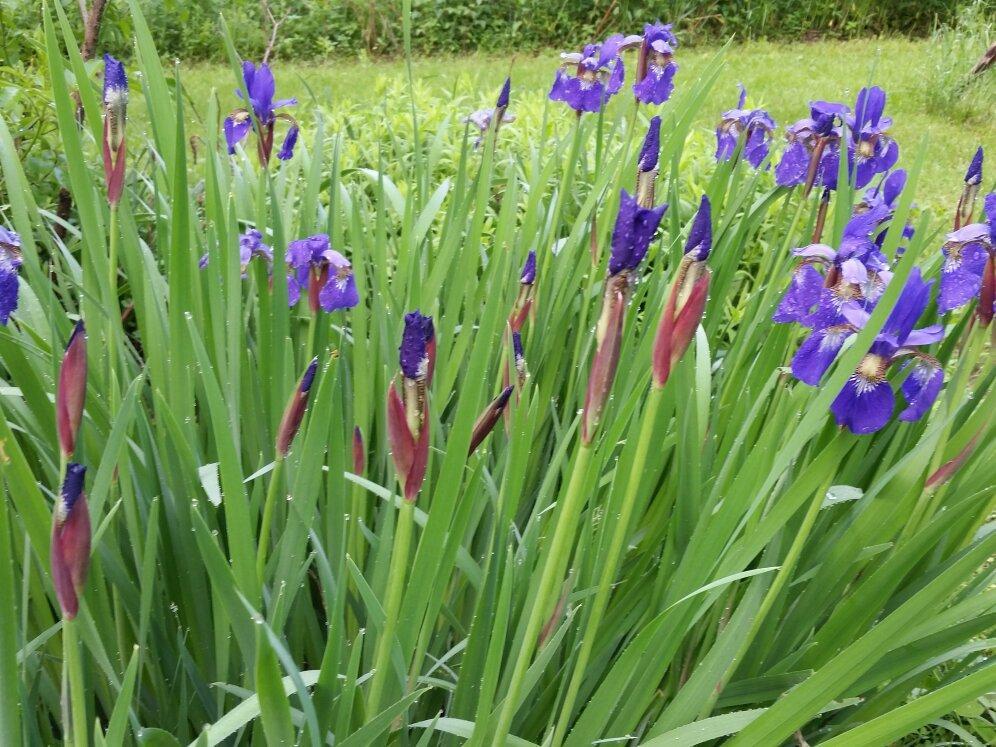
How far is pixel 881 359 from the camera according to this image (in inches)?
32.0

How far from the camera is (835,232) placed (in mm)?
1103

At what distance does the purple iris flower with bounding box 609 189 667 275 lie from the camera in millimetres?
586

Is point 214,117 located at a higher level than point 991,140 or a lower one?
higher

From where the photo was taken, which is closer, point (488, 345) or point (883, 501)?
point (488, 345)

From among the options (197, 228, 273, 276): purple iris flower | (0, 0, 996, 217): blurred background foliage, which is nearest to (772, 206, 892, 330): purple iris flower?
(197, 228, 273, 276): purple iris flower

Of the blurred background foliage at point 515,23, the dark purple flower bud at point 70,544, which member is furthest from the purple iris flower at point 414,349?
the blurred background foliage at point 515,23

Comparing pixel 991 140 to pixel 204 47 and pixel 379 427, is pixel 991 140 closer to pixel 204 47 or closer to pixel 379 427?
pixel 379 427

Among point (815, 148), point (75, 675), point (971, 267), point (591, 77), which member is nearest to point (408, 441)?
point (75, 675)

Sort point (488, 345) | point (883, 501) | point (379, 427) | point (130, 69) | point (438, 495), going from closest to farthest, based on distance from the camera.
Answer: point (438, 495), point (488, 345), point (883, 501), point (379, 427), point (130, 69)

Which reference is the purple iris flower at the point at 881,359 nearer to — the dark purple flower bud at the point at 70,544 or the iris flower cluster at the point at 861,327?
the iris flower cluster at the point at 861,327

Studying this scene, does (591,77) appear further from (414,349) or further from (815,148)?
(414,349)

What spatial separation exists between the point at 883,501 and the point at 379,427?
0.65 meters

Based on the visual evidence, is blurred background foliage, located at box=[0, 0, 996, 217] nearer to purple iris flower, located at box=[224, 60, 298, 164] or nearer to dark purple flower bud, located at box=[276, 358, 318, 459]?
purple iris flower, located at box=[224, 60, 298, 164]

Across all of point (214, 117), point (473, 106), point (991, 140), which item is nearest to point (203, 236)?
point (214, 117)
